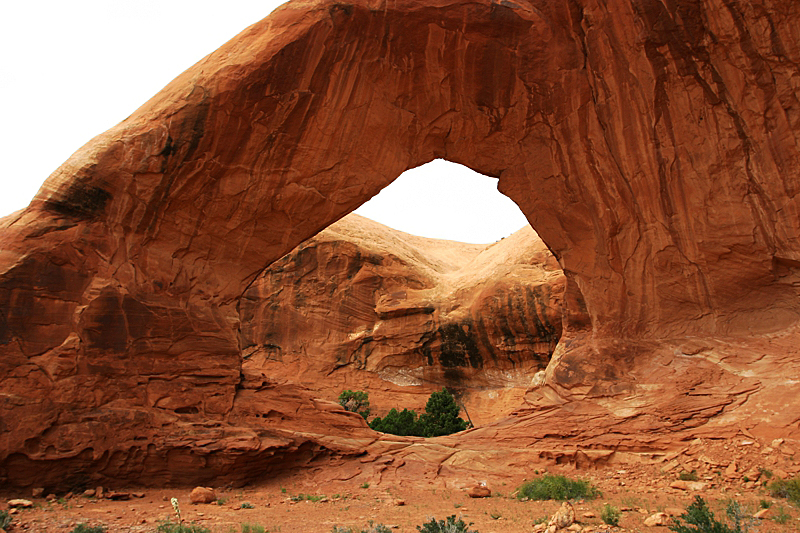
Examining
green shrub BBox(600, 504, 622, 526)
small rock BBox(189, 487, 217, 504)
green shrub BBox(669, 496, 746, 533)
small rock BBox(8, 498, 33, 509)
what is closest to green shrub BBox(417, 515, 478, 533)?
green shrub BBox(600, 504, 622, 526)

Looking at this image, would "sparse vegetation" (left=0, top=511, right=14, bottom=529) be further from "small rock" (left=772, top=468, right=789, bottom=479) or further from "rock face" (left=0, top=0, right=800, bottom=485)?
"small rock" (left=772, top=468, right=789, bottom=479)

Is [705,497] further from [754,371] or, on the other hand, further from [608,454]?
[754,371]

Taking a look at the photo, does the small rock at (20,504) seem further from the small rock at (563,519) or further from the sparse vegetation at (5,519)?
the small rock at (563,519)

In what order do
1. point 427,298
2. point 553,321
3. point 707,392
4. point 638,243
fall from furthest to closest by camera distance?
point 427,298 < point 553,321 < point 638,243 < point 707,392

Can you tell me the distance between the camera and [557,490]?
10547mm

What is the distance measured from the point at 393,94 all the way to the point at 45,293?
9.09 m

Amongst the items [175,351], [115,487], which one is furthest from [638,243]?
[115,487]

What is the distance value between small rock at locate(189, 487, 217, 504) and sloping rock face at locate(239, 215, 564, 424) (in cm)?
1822

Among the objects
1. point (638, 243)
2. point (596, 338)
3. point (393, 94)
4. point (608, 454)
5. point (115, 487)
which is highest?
point (393, 94)

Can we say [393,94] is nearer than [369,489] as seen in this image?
No

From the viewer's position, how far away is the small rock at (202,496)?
425 inches

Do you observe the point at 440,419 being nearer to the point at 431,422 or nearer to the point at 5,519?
the point at 431,422

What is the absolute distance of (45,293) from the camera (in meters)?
11.6

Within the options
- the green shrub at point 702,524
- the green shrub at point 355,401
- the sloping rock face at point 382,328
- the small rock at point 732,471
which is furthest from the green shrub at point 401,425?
the green shrub at point 702,524
